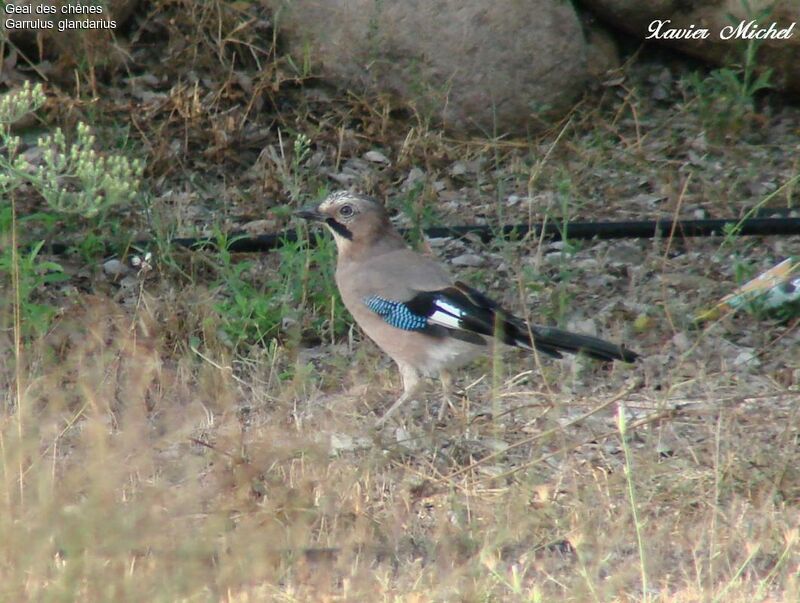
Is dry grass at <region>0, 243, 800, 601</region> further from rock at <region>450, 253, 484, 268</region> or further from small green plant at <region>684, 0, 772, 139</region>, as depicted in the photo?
small green plant at <region>684, 0, 772, 139</region>

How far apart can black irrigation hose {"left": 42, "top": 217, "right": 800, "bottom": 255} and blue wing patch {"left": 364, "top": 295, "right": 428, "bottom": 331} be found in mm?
1057

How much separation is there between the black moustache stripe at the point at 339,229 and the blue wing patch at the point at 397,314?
1.47 feet

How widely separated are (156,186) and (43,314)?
171cm

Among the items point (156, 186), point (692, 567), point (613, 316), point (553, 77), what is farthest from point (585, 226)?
point (692, 567)

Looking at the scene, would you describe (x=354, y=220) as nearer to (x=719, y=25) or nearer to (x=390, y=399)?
(x=390, y=399)

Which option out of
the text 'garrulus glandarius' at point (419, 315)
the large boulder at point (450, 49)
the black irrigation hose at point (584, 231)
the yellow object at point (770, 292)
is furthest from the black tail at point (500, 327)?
the large boulder at point (450, 49)

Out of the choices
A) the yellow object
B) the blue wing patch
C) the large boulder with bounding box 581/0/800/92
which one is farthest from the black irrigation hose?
the large boulder with bounding box 581/0/800/92

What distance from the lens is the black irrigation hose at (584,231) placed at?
7.03 meters

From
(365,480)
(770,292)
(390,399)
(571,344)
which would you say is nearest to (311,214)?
(390,399)

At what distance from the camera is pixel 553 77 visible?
8312 mm

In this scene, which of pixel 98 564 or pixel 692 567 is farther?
pixel 692 567

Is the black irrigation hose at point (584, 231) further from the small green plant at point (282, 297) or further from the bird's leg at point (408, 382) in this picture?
the bird's leg at point (408, 382)

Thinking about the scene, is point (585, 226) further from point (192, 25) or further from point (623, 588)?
point (623, 588)

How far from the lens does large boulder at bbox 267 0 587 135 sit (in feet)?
26.9
